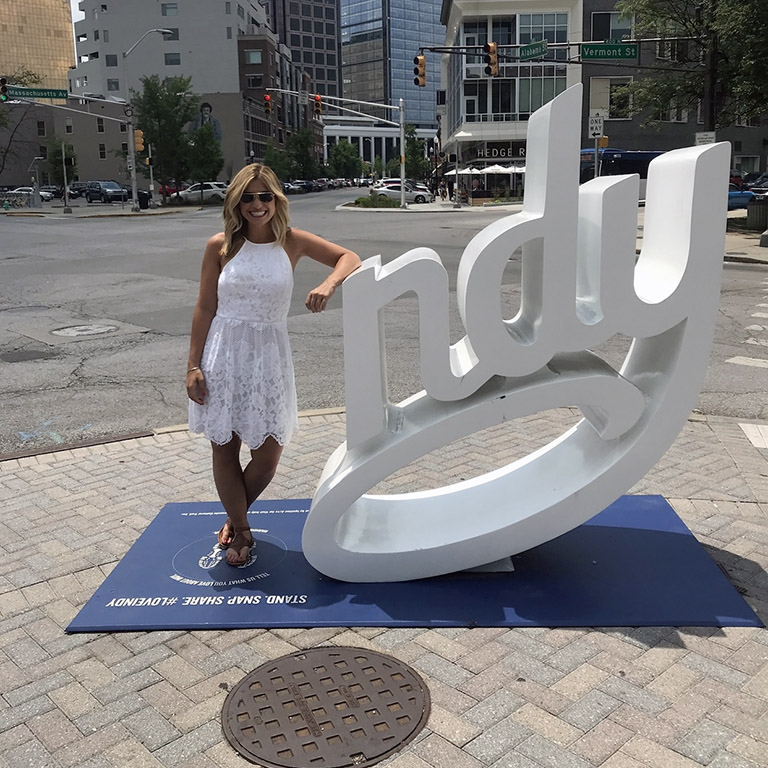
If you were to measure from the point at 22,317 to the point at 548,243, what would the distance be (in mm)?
10760

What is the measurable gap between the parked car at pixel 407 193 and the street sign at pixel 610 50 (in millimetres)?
30240

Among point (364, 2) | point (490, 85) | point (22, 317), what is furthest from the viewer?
point (364, 2)

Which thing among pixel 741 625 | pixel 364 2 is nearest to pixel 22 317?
pixel 741 625

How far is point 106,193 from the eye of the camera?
59938 millimetres

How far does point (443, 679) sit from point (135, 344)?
26.4 feet

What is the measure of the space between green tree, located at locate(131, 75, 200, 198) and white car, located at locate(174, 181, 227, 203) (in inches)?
93.5

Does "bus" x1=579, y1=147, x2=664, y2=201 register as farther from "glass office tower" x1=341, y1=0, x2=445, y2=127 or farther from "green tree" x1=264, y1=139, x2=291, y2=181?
"glass office tower" x1=341, y1=0, x2=445, y2=127

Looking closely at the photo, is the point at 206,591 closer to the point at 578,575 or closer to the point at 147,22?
the point at 578,575

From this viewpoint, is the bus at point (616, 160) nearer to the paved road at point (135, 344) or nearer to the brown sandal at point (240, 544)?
the paved road at point (135, 344)

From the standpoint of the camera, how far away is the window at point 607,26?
5453 cm

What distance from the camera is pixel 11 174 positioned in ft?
307

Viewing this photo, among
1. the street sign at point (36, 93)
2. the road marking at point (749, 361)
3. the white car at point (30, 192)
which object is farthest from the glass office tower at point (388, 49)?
the road marking at point (749, 361)

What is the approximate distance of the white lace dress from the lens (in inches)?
158

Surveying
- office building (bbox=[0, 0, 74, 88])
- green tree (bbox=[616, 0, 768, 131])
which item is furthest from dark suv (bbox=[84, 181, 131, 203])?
office building (bbox=[0, 0, 74, 88])
